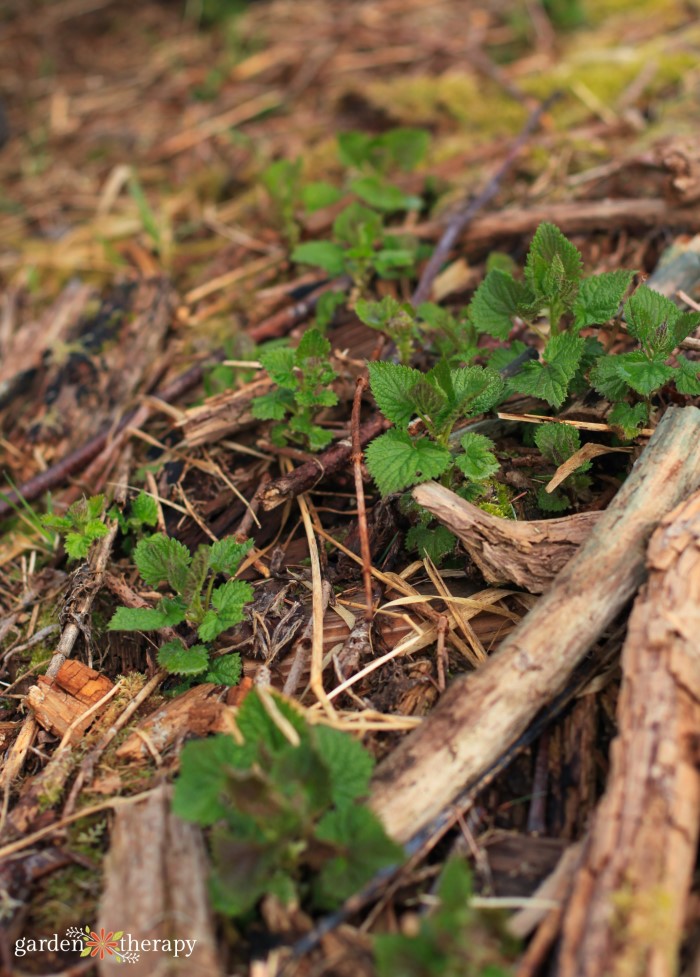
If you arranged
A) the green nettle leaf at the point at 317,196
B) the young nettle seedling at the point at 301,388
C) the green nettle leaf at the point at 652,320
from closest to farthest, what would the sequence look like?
the green nettle leaf at the point at 652,320 → the young nettle seedling at the point at 301,388 → the green nettle leaf at the point at 317,196

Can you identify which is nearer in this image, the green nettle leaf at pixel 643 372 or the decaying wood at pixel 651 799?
the decaying wood at pixel 651 799

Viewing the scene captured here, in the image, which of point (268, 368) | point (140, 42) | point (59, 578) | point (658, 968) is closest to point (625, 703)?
point (658, 968)

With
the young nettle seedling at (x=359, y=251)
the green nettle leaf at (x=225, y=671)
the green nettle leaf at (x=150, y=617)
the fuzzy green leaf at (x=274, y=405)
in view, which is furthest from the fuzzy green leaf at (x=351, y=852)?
the young nettle seedling at (x=359, y=251)

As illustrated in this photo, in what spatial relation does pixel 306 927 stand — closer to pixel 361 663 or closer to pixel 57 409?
pixel 361 663

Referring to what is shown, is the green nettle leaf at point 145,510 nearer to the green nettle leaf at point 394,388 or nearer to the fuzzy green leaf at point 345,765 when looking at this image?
the green nettle leaf at point 394,388

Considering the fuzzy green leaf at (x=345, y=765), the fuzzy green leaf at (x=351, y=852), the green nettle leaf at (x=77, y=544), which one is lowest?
the fuzzy green leaf at (x=351, y=852)

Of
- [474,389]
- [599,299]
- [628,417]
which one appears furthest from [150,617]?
[599,299]
